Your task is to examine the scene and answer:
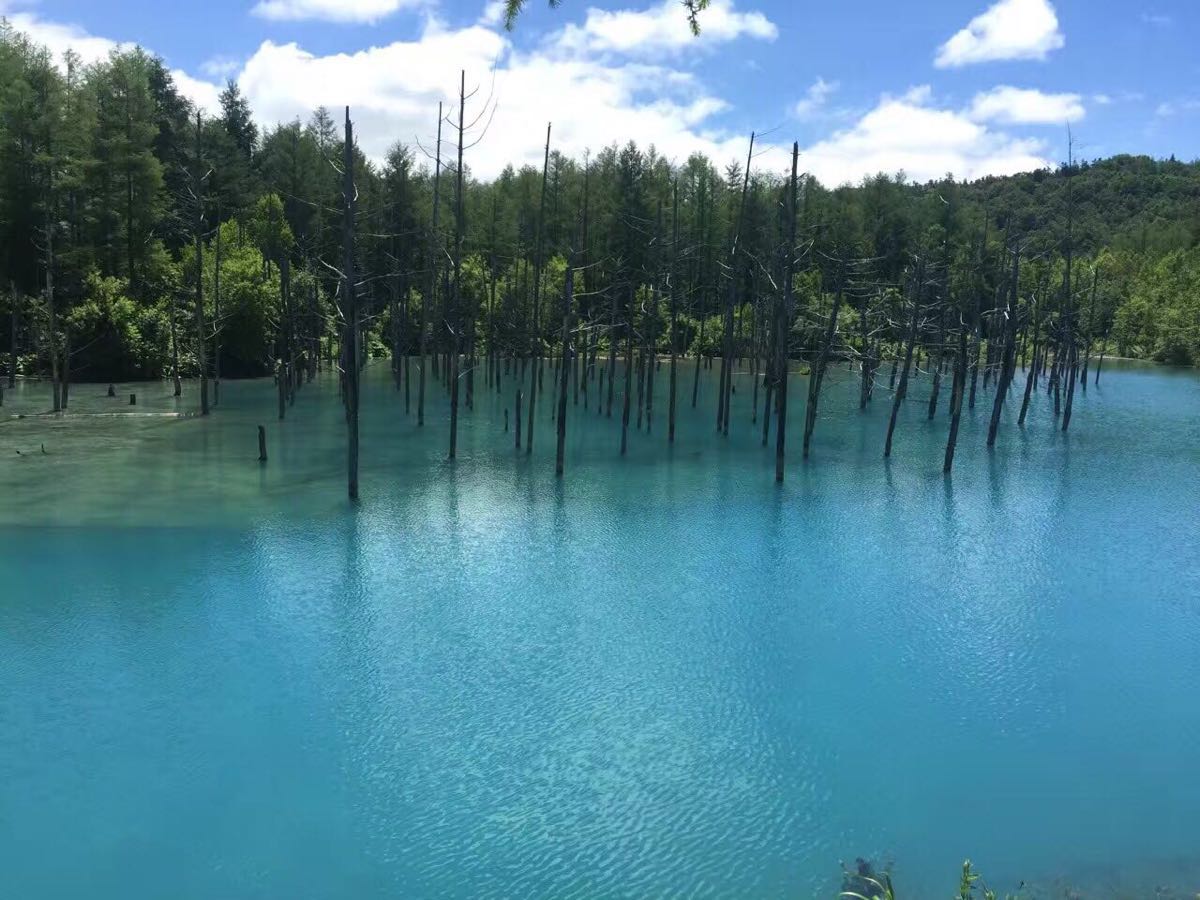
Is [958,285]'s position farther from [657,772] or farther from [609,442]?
[657,772]

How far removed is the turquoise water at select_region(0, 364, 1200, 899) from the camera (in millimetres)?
10492

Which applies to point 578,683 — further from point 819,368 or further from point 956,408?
point 956,408

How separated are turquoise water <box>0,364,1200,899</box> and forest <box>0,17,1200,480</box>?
648cm

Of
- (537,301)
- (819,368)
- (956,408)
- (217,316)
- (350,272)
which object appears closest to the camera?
(350,272)

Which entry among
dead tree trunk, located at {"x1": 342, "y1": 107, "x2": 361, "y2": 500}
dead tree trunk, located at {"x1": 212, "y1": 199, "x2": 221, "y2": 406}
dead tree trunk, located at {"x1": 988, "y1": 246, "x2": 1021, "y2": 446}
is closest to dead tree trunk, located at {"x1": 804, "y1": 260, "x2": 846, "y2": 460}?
dead tree trunk, located at {"x1": 988, "y1": 246, "x2": 1021, "y2": 446}

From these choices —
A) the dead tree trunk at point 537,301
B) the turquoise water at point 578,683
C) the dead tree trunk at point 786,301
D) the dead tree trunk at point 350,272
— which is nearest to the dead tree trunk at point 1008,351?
the turquoise water at point 578,683

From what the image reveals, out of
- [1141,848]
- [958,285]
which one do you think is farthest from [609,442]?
[958,285]

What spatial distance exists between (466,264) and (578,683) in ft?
201

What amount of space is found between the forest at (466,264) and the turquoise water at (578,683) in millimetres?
6478

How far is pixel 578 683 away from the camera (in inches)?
579

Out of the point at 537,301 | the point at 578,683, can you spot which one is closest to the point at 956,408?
the point at 537,301

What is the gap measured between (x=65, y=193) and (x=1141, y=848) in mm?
57854

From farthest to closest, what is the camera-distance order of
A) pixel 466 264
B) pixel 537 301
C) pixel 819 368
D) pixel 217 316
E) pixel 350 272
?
pixel 466 264, pixel 217 316, pixel 537 301, pixel 819 368, pixel 350 272

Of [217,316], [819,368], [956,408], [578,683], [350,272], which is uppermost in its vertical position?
[350,272]
